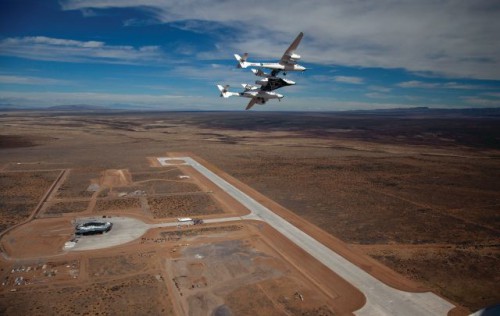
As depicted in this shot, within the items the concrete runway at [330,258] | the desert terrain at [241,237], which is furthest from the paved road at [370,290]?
the desert terrain at [241,237]

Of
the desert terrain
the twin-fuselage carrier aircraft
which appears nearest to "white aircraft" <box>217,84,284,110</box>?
the twin-fuselage carrier aircraft

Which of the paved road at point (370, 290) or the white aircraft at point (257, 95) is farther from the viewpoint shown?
the white aircraft at point (257, 95)

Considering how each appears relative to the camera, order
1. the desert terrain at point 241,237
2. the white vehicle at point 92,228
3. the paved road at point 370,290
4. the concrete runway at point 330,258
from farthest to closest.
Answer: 1. the white vehicle at point 92,228
2. the desert terrain at point 241,237
3. the concrete runway at point 330,258
4. the paved road at point 370,290

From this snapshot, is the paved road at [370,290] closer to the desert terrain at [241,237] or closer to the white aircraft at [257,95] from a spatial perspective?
the desert terrain at [241,237]

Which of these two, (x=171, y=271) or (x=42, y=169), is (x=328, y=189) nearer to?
(x=171, y=271)

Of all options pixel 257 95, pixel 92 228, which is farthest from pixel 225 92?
pixel 92 228

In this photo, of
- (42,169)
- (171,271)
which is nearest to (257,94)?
(171,271)
